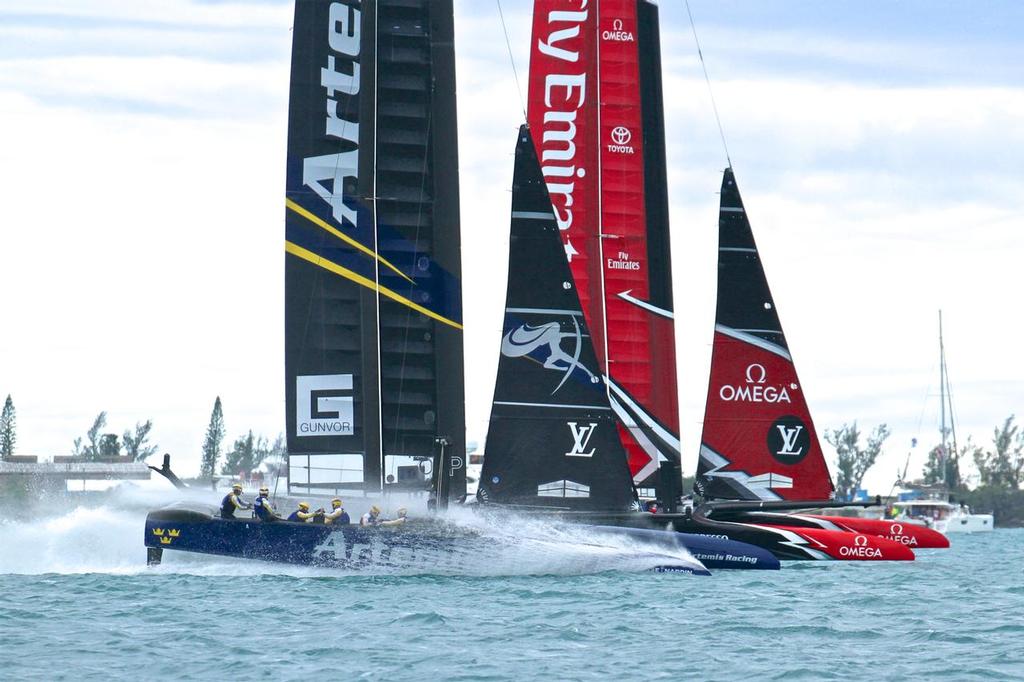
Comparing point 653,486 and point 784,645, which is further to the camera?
point 653,486

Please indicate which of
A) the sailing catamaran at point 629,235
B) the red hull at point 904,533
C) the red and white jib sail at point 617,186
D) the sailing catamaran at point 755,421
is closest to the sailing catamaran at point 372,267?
the sailing catamaran at point 755,421

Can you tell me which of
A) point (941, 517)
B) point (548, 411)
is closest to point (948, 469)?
point (941, 517)

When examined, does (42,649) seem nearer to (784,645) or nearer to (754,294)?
(784,645)

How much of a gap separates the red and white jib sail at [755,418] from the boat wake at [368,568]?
193 inches

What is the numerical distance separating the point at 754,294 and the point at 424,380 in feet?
26.9

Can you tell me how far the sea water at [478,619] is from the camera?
55.3ft

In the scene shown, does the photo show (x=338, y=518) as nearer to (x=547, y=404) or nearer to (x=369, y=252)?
(x=547, y=404)

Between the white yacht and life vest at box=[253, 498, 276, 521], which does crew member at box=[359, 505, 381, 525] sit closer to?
life vest at box=[253, 498, 276, 521]

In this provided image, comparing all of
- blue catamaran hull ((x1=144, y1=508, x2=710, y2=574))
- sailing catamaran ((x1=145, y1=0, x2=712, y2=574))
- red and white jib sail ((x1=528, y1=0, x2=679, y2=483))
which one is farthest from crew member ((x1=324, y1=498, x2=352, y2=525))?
red and white jib sail ((x1=528, y1=0, x2=679, y2=483))

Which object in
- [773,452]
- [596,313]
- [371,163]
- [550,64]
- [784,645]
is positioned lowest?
[784,645]

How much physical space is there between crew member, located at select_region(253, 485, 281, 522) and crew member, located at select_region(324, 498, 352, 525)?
2.60ft

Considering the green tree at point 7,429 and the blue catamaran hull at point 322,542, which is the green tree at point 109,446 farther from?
the blue catamaran hull at point 322,542

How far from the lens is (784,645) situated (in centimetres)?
1875

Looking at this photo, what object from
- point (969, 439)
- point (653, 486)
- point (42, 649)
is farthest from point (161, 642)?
point (969, 439)
